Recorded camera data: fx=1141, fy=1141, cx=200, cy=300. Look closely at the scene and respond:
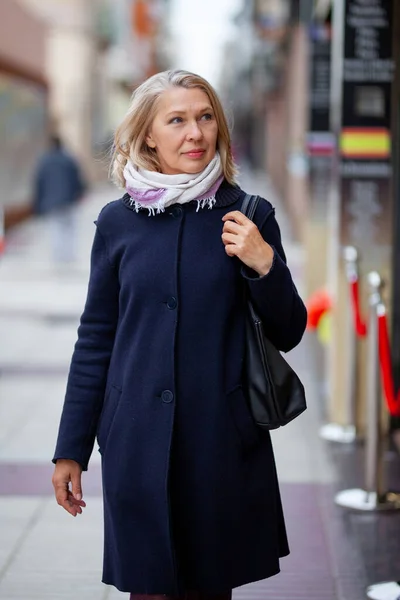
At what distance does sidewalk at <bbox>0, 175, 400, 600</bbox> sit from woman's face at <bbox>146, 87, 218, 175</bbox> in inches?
83.9

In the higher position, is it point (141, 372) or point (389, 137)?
point (389, 137)

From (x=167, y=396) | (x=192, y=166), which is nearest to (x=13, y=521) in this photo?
(x=167, y=396)

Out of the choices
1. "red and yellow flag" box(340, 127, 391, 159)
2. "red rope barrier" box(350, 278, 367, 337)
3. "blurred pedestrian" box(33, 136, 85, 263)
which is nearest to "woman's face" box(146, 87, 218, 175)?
"red rope barrier" box(350, 278, 367, 337)

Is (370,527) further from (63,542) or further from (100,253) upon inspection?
(100,253)

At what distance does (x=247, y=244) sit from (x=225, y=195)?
0.23m

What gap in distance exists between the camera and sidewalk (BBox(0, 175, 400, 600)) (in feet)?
14.8

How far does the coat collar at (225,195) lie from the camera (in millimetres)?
2920

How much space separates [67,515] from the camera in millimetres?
5418

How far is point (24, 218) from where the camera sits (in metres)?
26.8

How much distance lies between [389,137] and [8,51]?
18678 mm

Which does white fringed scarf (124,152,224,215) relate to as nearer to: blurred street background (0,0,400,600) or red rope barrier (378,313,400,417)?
blurred street background (0,0,400,600)

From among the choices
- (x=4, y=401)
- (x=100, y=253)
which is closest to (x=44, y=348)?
(x=4, y=401)

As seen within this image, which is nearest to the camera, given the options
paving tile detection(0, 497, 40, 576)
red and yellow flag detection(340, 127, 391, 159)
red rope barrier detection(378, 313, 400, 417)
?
paving tile detection(0, 497, 40, 576)

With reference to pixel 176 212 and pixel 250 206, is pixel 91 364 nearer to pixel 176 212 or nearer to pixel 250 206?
pixel 176 212
